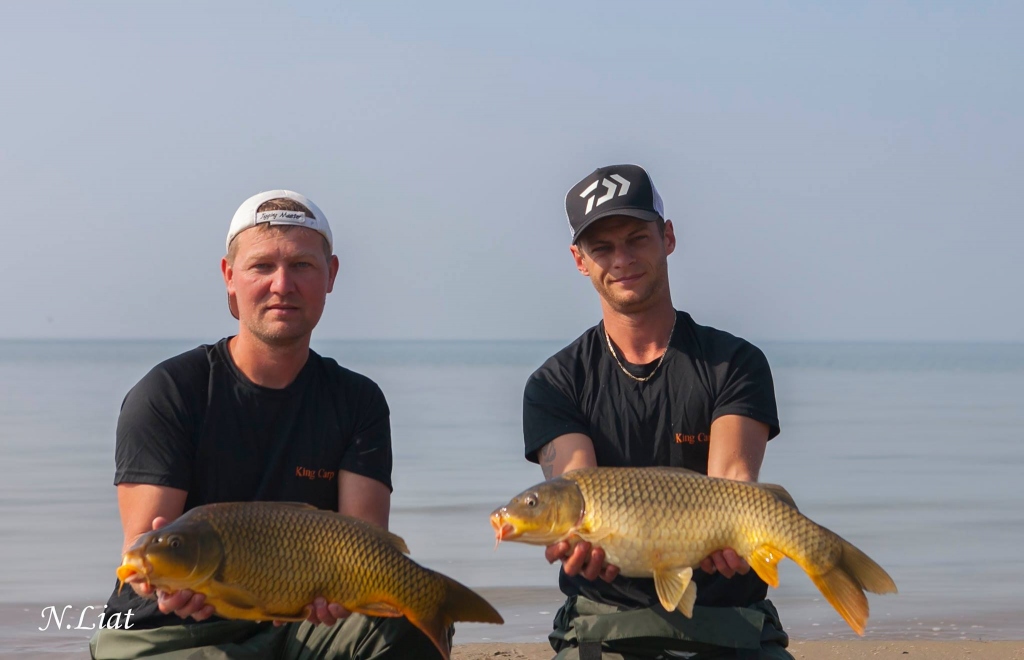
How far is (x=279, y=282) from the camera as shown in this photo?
4.87 m

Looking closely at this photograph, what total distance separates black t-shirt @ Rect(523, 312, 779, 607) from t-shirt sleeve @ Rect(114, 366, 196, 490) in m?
1.44

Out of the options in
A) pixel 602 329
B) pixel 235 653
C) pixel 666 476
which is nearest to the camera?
pixel 666 476

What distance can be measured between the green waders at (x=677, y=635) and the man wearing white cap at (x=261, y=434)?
66 cm

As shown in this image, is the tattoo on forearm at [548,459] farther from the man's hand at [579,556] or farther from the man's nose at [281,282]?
the man's nose at [281,282]

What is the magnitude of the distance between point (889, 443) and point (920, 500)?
6.19m

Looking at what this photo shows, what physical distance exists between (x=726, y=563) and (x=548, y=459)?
994 mm

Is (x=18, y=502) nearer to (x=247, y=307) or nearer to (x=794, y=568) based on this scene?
(x=794, y=568)

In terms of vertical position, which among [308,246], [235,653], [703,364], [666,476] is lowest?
[235,653]

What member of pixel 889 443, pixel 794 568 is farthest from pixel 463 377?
pixel 794 568

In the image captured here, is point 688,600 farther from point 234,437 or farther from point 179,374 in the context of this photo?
point 179,374

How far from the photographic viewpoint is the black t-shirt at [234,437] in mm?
4723

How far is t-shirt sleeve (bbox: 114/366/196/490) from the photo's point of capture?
4.68 m

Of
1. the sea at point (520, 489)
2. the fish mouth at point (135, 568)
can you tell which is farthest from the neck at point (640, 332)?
the sea at point (520, 489)

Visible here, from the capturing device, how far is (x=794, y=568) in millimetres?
9422
